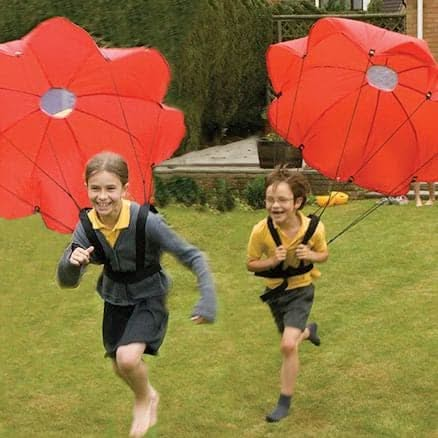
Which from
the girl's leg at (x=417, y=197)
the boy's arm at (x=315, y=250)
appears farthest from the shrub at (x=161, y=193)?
the boy's arm at (x=315, y=250)

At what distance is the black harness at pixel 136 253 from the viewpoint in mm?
4742

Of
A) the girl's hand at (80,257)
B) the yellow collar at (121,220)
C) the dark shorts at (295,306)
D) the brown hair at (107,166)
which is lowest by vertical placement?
the dark shorts at (295,306)

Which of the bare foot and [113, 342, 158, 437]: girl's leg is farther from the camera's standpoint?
the bare foot

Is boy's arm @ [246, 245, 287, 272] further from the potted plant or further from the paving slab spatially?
the paving slab

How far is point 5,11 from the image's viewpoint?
15703 millimetres

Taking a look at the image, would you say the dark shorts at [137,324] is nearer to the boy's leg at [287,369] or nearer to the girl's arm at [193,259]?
the girl's arm at [193,259]

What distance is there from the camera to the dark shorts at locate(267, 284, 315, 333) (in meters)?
5.52

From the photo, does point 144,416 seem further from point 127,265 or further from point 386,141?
point 386,141

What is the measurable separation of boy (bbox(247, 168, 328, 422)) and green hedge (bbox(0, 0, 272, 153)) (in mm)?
9273

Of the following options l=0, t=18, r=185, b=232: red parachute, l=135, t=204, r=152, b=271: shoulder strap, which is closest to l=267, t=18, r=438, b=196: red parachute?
l=0, t=18, r=185, b=232: red parachute

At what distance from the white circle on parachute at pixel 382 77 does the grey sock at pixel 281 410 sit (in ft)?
9.20

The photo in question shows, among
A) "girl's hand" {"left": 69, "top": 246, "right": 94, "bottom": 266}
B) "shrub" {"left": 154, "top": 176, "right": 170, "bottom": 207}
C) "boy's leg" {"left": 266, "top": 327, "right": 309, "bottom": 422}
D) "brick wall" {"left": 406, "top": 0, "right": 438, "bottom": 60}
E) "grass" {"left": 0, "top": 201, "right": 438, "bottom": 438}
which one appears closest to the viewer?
"girl's hand" {"left": 69, "top": 246, "right": 94, "bottom": 266}

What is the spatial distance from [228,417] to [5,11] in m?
11.8

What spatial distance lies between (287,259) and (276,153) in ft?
26.2
